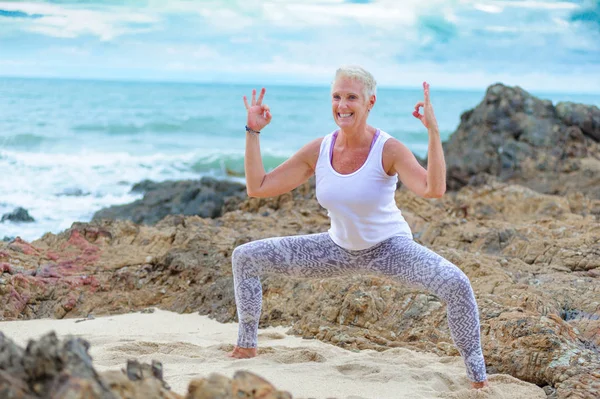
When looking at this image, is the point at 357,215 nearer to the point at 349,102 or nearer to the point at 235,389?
the point at 349,102

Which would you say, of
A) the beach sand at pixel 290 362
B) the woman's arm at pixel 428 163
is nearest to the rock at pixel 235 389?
the beach sand at pixel 290 362

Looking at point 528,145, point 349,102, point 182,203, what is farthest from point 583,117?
point 349,102

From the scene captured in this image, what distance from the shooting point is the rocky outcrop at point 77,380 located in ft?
7.29

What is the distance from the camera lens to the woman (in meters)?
4.04

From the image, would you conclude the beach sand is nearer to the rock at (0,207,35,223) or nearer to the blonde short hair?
the blonde short hair

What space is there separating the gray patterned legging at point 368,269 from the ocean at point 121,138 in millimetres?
8307

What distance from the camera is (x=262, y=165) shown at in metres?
4.50

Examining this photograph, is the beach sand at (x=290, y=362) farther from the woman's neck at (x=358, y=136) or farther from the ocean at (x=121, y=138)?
the ocean at (x=121, y=138)

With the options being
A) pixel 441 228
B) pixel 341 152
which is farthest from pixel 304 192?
pixel 341 152

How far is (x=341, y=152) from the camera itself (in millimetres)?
4414

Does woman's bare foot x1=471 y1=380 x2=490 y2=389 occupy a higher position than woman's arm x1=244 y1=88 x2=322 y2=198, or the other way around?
woman's arm x1=244 y1=88 x2=322 y2=198

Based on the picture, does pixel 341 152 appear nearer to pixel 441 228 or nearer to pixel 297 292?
pixel 297 292

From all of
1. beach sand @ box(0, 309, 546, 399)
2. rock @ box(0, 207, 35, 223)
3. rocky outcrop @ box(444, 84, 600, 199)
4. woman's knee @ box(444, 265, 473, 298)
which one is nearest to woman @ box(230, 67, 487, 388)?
woman's knee @ box(444, 265, 473, 298)

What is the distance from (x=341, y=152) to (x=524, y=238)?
3794mm
